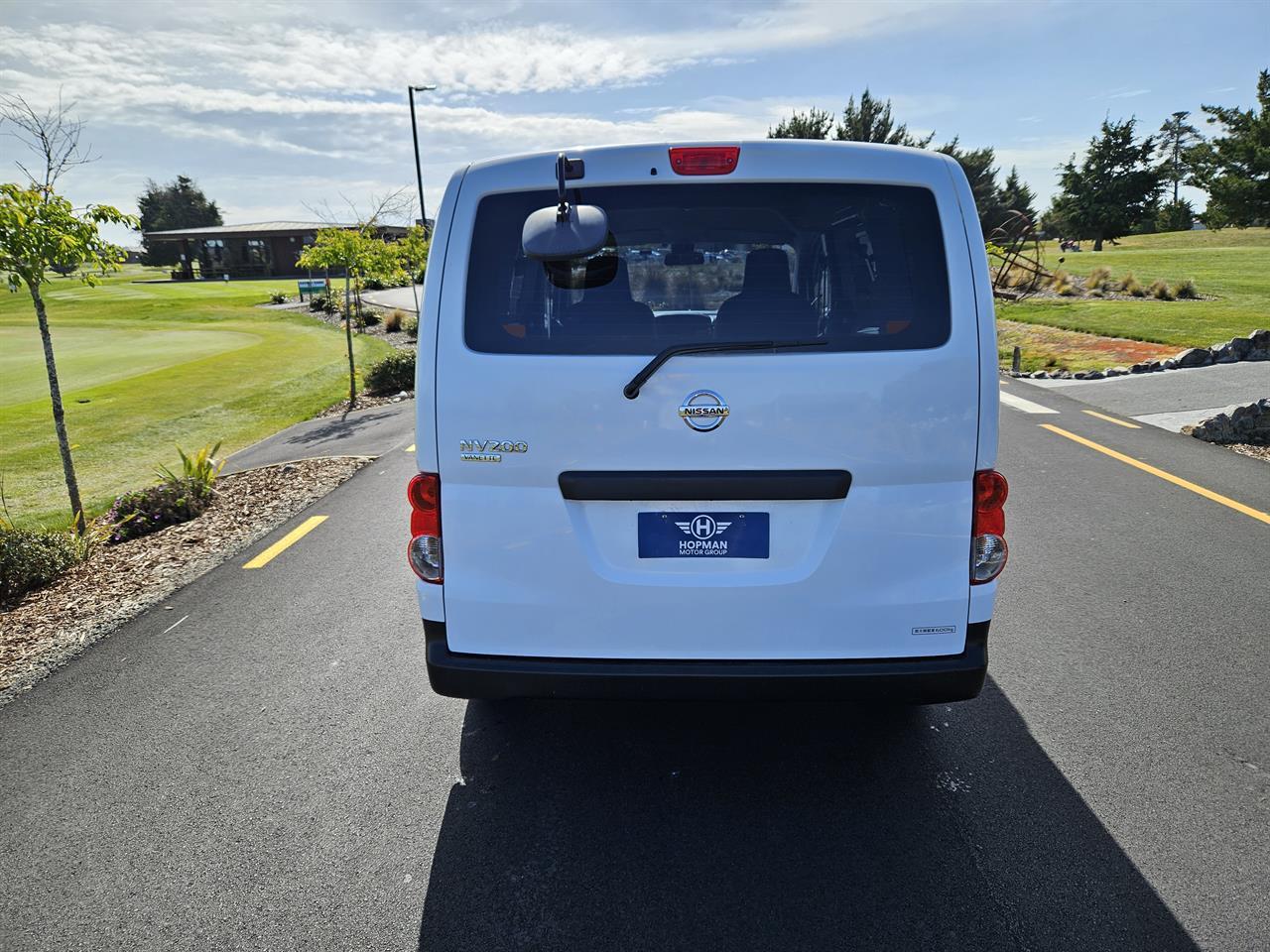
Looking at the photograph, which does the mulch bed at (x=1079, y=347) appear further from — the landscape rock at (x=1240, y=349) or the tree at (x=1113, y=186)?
the tree at (x=1113, y=186)

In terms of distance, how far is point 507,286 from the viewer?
2.62 meters

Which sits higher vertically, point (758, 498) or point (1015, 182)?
point (1015, 182)

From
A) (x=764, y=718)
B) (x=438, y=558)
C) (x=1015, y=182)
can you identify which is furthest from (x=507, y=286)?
(x=1015, y=182)

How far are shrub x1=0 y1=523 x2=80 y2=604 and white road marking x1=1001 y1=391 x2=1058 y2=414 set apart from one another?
1065 centimetres

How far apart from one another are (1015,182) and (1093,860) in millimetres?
101428

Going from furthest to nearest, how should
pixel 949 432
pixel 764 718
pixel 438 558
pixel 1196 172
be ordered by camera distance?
pixel 1196 172 → pixel 764 718 → pixel 438 558 → pixel 949 432

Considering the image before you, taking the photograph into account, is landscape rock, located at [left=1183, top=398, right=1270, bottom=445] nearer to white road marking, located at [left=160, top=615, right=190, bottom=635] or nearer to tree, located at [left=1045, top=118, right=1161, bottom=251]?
white road marking, located at [left=160, top=615, right=190, bottom=635]

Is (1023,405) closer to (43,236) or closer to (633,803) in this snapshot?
(633,803)

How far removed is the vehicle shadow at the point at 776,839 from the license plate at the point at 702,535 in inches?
38.7

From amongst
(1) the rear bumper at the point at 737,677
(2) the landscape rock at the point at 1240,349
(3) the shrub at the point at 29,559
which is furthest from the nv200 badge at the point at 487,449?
(2) the landscape rock at the point at 1240,349

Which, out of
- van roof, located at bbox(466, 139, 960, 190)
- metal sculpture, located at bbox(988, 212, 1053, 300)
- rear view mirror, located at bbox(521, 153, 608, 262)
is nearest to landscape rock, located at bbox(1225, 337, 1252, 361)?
van roof, located at bbox(466, 139, 960, 190)

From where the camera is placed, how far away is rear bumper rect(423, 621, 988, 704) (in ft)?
8.83

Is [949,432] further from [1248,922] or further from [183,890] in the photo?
[183,890]

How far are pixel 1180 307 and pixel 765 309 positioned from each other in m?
25.0
